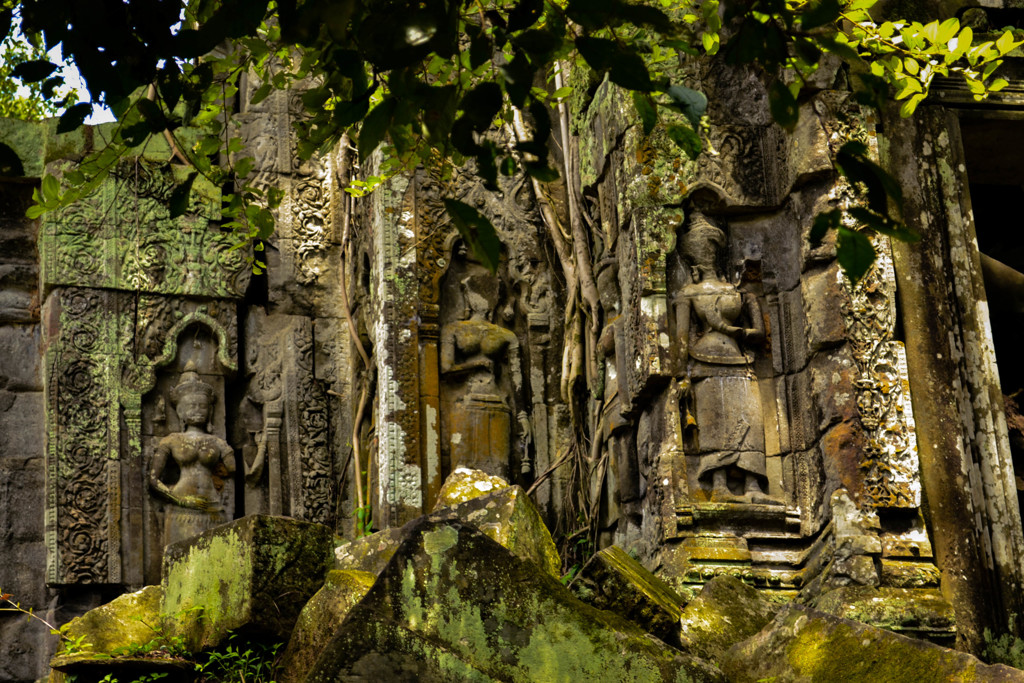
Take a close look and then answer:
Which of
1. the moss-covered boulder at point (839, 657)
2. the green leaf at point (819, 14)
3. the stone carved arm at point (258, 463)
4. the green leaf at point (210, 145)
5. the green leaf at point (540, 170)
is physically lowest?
the moss-covered boulder at point (839, 657)

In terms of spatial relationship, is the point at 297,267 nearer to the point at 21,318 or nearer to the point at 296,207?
the point at 296,207

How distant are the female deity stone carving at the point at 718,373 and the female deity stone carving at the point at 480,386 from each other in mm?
1954

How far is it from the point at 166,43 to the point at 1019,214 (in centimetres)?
772

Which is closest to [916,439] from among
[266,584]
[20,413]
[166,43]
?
[266,584]

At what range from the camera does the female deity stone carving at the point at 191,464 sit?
946 centimetres

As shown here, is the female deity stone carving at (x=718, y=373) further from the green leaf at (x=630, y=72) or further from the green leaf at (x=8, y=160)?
the green leaf at (x=8, y=160)

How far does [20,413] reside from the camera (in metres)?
9.91

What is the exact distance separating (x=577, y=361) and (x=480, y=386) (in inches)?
27.2

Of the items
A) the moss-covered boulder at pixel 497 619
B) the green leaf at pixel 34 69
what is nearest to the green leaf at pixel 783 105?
the moss-covered boulder at pixel 497 619

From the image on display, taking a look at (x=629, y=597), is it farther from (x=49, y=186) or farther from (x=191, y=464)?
(x=191, y=464)

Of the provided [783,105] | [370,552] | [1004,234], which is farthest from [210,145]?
[1004,234]

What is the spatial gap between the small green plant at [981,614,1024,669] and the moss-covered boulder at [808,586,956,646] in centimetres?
53

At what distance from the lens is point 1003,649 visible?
6.95m

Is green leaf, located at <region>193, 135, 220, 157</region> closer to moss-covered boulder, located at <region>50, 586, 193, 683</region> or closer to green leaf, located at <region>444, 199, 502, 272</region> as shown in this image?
moss-covered boulder, located at <region>50, 586, 193, 683</region>
